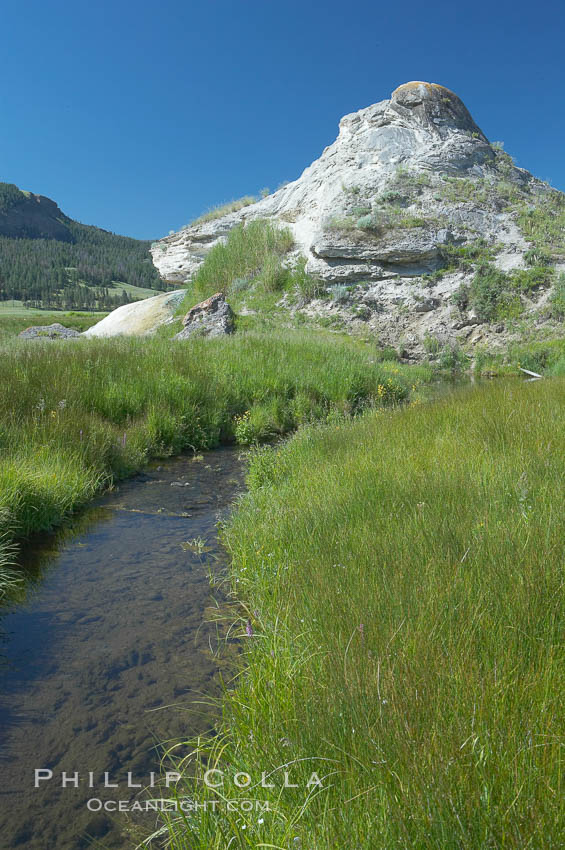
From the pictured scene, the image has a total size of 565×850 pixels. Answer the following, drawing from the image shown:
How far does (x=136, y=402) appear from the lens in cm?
835

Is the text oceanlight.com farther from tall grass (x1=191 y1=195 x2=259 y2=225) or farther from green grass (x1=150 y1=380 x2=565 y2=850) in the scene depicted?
tall grass (x1=191 y1=195 x2=259 y2=225)

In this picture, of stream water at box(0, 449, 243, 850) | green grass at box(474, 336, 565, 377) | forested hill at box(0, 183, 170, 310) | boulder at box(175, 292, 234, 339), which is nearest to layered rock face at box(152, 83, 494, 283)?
boulder at box(175, 292, 234, 339)

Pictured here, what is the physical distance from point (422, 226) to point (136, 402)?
62.9 ft

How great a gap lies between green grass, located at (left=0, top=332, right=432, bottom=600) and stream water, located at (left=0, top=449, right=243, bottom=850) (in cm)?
77

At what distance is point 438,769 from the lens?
1326 mm

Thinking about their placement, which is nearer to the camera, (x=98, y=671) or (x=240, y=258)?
(x=98, y=671)

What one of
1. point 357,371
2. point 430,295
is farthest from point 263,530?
point 430,295

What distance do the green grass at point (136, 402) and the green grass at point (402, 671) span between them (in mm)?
2663

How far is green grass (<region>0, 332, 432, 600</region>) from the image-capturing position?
210 inches

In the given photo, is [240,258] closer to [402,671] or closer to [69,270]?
[402,671]

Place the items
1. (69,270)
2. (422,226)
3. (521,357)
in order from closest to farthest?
(521,357) < (422,226) < (69,270)

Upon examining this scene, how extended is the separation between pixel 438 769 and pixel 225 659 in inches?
73.2

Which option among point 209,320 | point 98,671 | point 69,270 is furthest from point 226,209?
point 69,270

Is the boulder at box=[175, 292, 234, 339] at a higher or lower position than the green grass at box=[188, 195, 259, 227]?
lower
